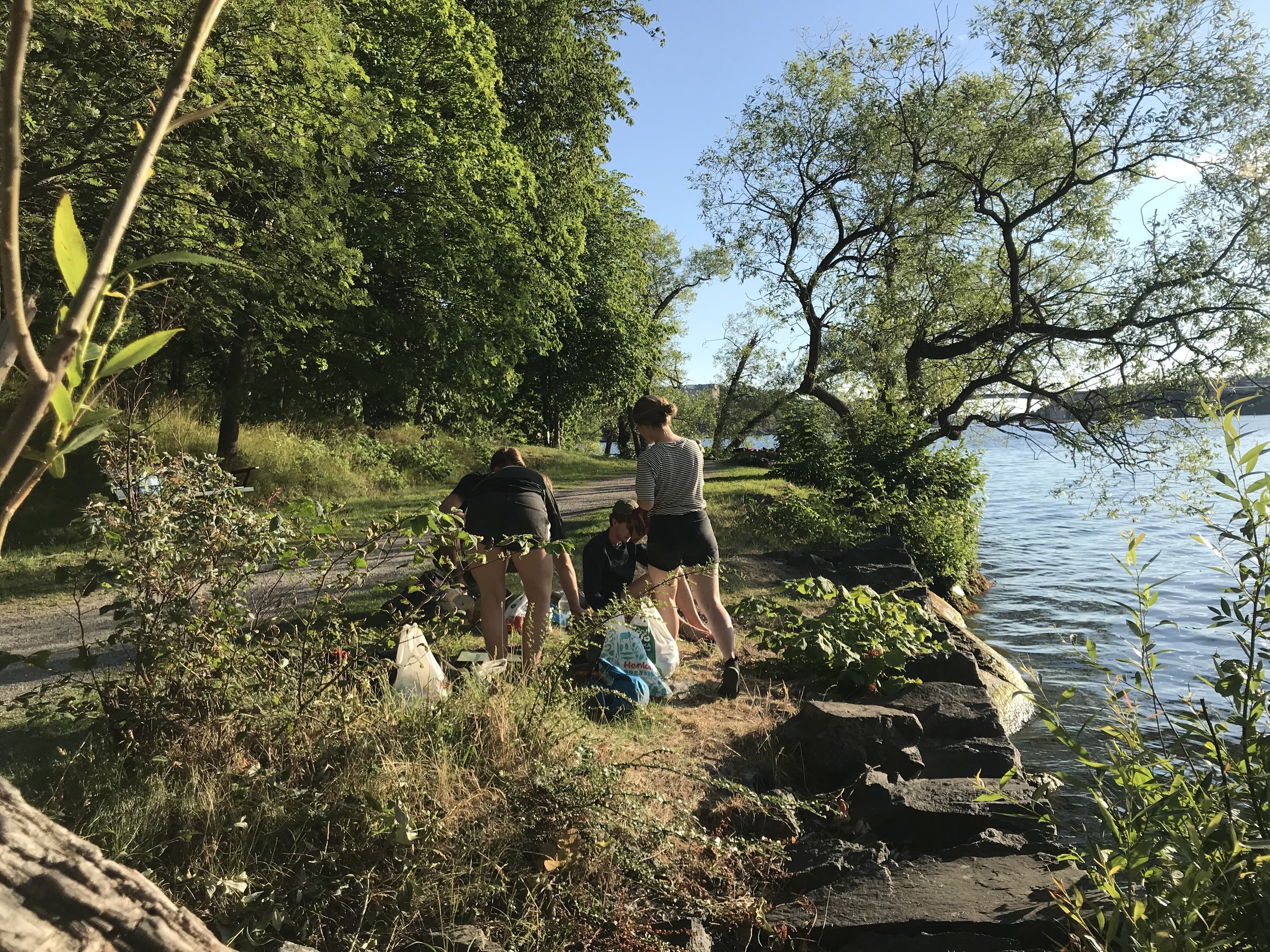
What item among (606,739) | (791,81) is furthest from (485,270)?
(606,739)

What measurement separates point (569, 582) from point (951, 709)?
2.92 meters

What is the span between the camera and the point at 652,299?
1597 inches

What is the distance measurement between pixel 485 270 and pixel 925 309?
9.10m

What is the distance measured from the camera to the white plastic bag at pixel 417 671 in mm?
3820

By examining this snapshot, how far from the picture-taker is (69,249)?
77 centimetres

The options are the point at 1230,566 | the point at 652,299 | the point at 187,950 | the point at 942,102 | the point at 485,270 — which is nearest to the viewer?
the point at 187,950

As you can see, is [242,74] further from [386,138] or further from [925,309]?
[925,309]

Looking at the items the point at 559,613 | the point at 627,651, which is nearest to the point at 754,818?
the point at 627,651

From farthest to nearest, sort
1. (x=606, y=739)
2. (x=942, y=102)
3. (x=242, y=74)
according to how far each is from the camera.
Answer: (x=942, y=102) → (x=242, y=74) → (x=606, y=739)

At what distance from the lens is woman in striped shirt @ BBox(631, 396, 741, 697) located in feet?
19.6

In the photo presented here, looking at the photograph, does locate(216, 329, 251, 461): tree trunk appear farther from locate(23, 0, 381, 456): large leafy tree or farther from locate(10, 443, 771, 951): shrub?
locate(10, 443, 771, 951): shrub

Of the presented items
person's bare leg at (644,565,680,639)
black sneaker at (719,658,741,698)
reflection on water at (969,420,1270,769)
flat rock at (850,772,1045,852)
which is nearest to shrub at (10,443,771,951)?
flat rock at (850,772,1045,852)

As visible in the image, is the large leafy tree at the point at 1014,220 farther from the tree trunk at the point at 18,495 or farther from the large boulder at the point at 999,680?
the tree trunk at the point at 18,495

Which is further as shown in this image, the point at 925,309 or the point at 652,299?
the point at 652,299
